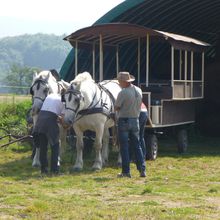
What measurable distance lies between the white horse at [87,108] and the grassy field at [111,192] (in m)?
0.51

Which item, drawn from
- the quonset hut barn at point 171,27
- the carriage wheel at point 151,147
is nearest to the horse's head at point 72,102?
the carriage wheel at point 151,147

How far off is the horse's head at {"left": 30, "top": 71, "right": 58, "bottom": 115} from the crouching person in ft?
1.70

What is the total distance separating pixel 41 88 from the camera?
34.8 feet

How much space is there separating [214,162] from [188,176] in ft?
8.47

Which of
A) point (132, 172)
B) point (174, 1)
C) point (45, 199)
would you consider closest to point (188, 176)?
point (132, 172)

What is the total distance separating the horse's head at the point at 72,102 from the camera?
9.79 m

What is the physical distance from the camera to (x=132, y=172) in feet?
34.6

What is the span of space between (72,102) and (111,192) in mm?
2345

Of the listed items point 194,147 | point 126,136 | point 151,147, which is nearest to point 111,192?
point 126,136

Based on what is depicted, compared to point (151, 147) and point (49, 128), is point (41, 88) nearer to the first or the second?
point (49, 128)

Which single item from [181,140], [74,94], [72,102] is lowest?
[181,140]

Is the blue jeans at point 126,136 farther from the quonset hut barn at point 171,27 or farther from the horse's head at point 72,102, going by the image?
the quonset hut barn at point 171,27

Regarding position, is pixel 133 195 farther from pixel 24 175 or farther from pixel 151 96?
pixel 151 96

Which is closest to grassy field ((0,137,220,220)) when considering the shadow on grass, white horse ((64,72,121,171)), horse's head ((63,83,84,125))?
white horse ((64,72,121,171))
